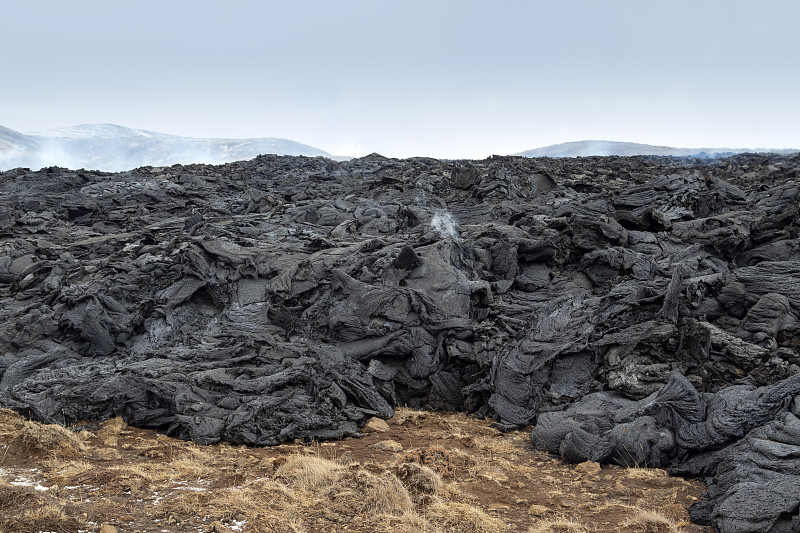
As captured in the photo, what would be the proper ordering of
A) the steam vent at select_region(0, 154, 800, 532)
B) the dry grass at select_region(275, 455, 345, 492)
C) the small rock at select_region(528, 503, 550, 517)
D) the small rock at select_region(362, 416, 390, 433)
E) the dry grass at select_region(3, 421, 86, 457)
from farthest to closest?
1. the small rock at select_region(362, 416, 390, 433)
2. the steam vent at select_region(0, 154, 800, 532)
3. the dry grass at select_region(3, 421, 86, 457)
4. the dry grass at select_region(275, 455, 345, 492)
5. the small rock at select_region(528, 503, 550, 517)

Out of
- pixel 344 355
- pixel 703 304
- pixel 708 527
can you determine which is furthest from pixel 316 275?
pixel 708 527

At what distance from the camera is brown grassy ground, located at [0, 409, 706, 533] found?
20.5 feet

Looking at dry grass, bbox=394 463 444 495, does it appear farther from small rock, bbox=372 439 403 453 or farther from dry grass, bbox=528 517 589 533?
small rock, bbox=372 439 403 453

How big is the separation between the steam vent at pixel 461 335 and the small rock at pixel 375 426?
0.16 m

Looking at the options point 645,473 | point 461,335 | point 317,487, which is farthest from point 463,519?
point 461,335

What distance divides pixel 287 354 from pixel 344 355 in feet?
3.86

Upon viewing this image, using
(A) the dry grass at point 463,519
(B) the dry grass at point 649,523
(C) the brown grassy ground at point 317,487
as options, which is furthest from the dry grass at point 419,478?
(B) the dry grass at point 649,523

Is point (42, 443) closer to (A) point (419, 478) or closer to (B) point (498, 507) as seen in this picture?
(A) point (419, 478)

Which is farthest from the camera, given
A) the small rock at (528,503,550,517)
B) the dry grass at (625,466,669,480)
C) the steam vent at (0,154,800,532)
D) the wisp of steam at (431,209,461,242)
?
the wisp of steam at (431,209,461,242)

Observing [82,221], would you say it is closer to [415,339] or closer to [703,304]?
[415,339]

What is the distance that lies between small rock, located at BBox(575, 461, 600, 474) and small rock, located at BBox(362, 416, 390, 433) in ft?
11.3

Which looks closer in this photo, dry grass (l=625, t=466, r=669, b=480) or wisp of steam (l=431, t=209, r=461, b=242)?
dry grass (l=625, t=466, r=669, b=480)

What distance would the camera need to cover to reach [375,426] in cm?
1034

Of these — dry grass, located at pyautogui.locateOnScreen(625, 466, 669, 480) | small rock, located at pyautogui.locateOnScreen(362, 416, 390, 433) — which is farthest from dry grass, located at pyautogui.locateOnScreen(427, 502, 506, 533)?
small rock, located at pyautogui.locateOnScreen(362, 416, 390, 433)
